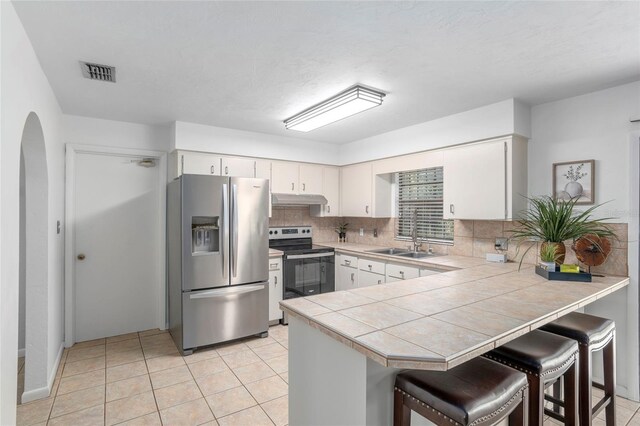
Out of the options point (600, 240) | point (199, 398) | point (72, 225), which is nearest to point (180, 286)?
point (199, 398)

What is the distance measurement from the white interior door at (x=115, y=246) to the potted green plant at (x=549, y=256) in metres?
3.92

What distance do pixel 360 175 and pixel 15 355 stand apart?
12.6ft

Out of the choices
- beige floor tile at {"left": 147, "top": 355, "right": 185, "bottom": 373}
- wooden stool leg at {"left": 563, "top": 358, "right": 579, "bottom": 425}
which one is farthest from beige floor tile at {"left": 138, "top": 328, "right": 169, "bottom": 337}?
wooden stool leg at {"left": 563, "top": 358, "right": 579, "bottom": 425}

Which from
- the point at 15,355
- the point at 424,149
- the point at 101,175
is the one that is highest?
the point at 424,149

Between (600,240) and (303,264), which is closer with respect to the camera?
(600,240)

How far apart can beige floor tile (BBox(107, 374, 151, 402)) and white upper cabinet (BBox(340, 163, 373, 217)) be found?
3097mm

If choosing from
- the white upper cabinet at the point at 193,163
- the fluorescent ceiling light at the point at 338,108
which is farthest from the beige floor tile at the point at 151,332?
the fluorescent ceiling light at the point at 338,108

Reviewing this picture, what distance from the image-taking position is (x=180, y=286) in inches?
132

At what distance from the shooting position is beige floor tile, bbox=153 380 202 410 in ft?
8.11

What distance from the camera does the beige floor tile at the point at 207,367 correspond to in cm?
291

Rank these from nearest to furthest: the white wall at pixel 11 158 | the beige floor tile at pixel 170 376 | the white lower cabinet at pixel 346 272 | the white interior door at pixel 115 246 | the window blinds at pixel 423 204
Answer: the white wall at pixel 11 158, the beige floor tile at pixel 170 376, the white interior door at pixel 115 246, the window blinds at pixel 423 204, the white lower cabinet at pixel 346 272

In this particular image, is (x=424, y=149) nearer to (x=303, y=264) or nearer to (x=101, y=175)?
(x=303, y=264)

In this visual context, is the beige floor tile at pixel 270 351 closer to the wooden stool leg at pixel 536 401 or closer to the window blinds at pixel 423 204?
the window blinds at pixel 423 204

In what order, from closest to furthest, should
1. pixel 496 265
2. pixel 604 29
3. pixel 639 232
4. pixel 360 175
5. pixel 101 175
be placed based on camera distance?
1. pixel 604 29
2. pixel 639 232
3. pixel 496 265
4. pixel 101 175
5. pixel 360 175
